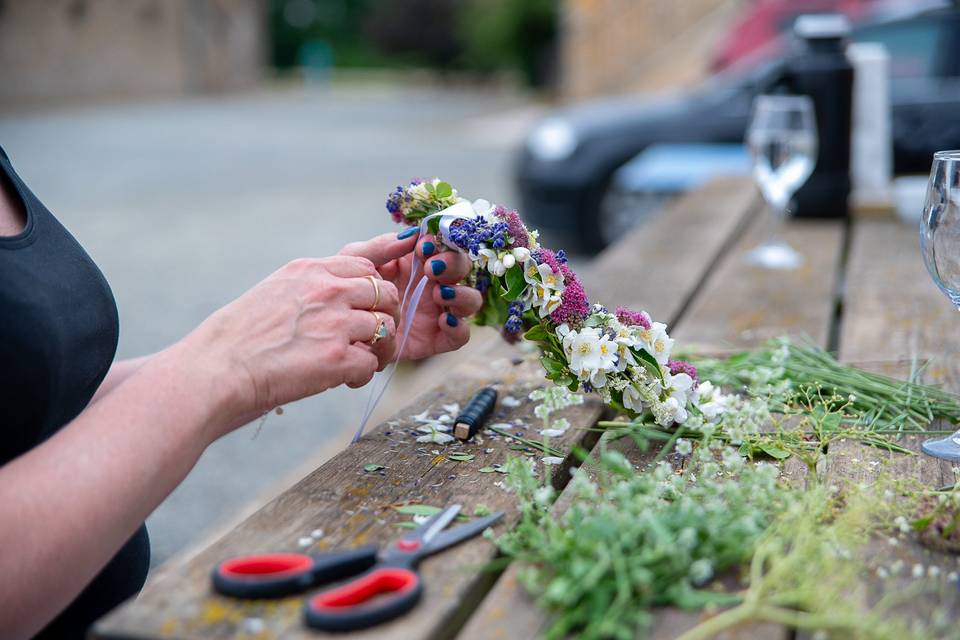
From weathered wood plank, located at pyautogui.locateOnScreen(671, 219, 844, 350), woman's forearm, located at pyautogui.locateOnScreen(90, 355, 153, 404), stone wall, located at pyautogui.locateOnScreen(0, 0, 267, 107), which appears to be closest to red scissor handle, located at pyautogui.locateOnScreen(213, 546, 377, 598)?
woman's forearm, located at pyautogui.locateOnScreen(90, 355, 153, 404)

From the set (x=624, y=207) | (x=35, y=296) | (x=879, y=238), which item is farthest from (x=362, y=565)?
(x=624, y=207)

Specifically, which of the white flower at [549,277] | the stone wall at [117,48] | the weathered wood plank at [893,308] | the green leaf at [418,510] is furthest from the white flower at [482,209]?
the stone wall at [117,48]

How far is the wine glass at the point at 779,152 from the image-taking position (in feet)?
8.09

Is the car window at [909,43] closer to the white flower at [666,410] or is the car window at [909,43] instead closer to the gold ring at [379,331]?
the white flower at [666,410]

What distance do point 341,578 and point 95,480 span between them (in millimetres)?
259

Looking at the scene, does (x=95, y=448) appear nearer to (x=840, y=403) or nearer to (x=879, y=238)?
(x=840, y=403)

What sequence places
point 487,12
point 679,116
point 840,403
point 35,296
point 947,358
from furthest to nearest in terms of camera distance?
point 487,12
point 679,116
point 947,358
point 840,403
point 35,296

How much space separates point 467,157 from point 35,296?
38.6 ft

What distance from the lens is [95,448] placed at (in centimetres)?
97

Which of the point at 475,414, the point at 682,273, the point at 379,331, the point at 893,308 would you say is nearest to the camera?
the point at 379,331

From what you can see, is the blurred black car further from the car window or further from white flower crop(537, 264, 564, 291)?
white flower crop(537, 264, 564, 291)

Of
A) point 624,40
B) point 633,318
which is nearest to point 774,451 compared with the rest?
point 633,318

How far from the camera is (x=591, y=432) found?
1.37 m

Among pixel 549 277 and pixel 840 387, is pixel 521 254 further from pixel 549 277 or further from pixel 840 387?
pixel 840 387
